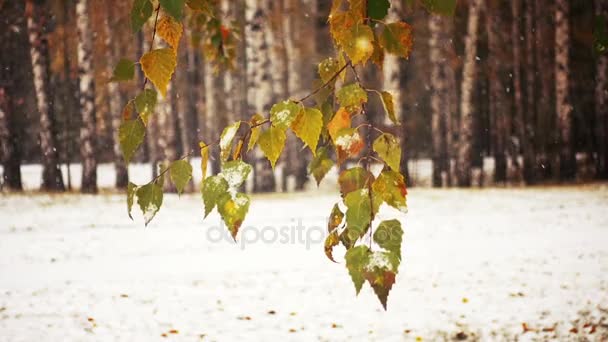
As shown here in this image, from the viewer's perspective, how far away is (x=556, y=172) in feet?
37.6

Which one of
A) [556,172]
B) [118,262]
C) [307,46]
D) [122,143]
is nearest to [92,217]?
[118,262]

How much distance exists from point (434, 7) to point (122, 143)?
470mm

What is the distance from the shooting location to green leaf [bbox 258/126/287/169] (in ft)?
2.50

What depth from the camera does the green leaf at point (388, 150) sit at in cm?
75

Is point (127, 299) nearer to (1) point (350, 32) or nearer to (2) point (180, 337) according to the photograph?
(2) point (180, 337)

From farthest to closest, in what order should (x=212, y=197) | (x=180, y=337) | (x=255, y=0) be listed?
(x=255, y=0) < (x=180, y=337) < (x=212, y=197)

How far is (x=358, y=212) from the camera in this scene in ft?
2.44

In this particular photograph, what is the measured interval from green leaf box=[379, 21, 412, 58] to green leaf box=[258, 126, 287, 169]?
23cm

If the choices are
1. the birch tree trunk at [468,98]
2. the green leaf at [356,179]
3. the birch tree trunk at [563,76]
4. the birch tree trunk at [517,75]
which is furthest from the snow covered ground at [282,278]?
the birch tree trunk at [517,75]

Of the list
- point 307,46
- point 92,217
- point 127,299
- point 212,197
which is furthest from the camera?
point 307,46

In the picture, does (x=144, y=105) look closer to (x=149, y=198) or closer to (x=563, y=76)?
(x=149, y=198)

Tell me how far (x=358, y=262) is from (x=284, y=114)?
217mm

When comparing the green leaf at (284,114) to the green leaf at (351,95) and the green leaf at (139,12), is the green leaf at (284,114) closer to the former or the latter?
the green leaf at (351,95)

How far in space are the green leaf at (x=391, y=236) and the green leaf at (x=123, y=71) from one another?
0.38m
